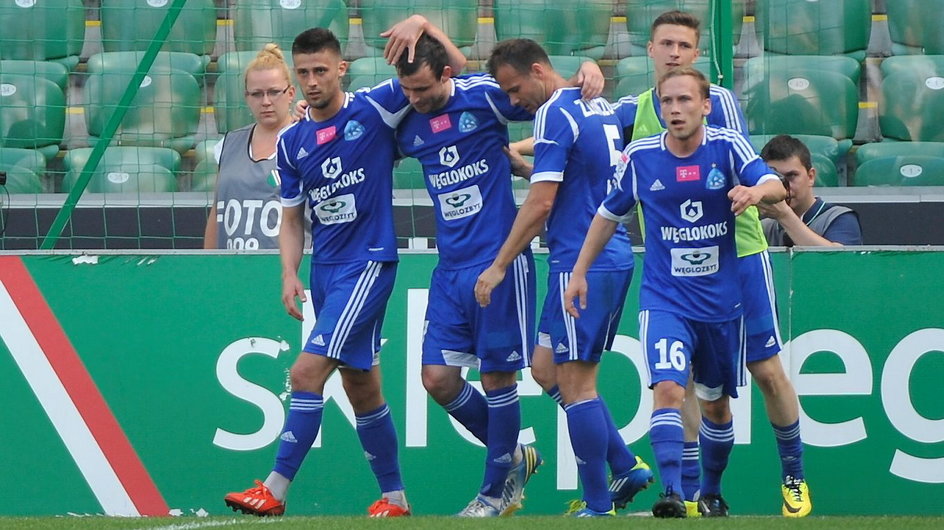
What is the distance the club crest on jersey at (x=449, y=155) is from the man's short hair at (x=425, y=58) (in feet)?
0.98

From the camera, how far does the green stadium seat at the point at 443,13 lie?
7.43m

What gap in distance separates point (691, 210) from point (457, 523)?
145 cm

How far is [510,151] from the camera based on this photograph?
581 cm

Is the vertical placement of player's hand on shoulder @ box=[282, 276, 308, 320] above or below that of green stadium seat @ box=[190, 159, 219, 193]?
below

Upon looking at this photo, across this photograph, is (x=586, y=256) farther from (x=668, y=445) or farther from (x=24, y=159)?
(x=24, y=159)

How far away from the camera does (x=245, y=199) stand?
6629 millimetres

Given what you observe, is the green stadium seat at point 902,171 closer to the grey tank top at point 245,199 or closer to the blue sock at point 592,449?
the blue sock at point 592,449

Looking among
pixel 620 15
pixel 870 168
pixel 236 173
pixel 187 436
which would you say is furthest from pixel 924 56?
pixel 187 436

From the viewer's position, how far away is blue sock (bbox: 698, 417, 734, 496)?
5.65 meters

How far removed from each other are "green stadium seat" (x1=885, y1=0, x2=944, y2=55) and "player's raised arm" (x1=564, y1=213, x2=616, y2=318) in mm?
3500

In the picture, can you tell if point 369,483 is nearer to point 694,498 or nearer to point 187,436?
point 187,436

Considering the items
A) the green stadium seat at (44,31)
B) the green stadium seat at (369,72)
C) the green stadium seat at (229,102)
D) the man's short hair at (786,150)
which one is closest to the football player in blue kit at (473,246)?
the man's short hair at (786,150)

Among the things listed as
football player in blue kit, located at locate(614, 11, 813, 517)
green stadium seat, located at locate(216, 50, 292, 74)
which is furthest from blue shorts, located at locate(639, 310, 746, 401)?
green stadium seat, located at locate(216, 50, 292, 74)

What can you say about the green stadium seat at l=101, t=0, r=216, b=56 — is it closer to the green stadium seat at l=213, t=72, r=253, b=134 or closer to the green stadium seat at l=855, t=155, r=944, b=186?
the green stadium seat at l=213, t=72, r=253, b=134
